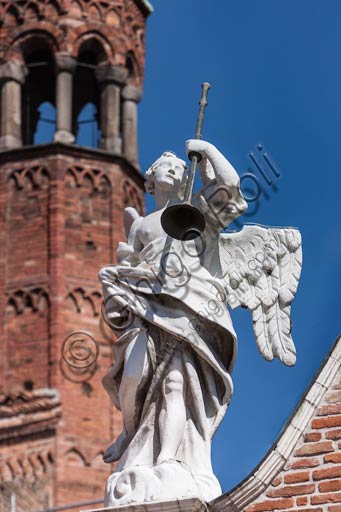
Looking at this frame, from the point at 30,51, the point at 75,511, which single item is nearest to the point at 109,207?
the point at 30,51

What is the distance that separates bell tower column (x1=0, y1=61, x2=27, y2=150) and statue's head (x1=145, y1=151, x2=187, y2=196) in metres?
27.4

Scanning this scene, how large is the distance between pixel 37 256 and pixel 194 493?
28.2 meters

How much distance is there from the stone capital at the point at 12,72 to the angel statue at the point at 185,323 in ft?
92.4

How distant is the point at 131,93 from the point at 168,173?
94.5 ft

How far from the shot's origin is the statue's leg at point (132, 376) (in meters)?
13.0

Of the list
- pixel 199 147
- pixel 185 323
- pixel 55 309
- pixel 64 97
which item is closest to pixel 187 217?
pixel 199 147

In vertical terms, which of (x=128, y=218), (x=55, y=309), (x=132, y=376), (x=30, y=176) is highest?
(x=30, y=176)

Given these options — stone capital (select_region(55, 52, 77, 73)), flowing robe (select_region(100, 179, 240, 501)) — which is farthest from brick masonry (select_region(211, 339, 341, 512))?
stone capital (select_region(55, 52, 77, 73))

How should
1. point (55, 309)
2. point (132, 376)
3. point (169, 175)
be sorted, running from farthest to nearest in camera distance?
point (55, 309) < point (169, 175) < point (132, 376)

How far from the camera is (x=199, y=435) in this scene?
510 inches

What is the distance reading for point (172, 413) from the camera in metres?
12.9

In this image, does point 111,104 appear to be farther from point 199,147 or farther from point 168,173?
point 199,147

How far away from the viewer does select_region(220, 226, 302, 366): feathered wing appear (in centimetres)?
1338

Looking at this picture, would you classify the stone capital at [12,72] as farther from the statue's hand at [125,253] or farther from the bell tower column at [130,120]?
the statue's hand at [125,253]
